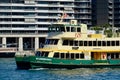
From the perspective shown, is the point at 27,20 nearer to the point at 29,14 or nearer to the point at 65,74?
the point at 29,14

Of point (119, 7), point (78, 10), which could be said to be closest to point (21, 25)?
point (78, 10)

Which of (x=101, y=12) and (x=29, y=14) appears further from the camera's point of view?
(x=101, y=12)

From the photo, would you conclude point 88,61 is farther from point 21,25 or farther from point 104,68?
point 21,25

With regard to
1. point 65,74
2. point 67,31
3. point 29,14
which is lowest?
point 65,74

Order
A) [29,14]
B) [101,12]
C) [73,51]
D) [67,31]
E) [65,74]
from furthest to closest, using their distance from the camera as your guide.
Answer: [101,12]
[29,14]
[67,31]
[73,51]
[65,74]

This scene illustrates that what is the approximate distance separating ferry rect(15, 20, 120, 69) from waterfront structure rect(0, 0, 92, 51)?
2486 inches

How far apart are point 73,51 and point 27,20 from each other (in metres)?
69.0

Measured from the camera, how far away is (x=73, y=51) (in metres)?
62.1

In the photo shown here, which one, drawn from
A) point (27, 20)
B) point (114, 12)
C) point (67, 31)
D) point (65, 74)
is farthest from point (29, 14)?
point (65, 74)

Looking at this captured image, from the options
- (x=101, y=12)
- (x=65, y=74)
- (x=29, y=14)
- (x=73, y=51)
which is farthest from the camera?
(x=101, y=12)

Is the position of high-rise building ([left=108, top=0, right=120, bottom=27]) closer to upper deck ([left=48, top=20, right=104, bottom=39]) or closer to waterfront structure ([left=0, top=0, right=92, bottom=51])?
waterfront structure ([left=0, top=0, right=92, bottom=51])

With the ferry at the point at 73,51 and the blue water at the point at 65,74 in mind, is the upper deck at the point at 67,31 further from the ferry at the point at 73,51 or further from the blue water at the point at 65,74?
the blue water at the point at 65,74

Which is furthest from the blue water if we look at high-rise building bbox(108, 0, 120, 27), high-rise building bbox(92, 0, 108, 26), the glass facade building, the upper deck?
high-rise building bbox(108, 0, 120, 27)

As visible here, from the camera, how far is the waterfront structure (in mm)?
128250
